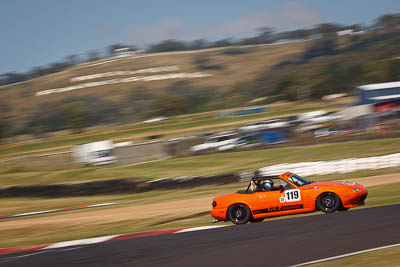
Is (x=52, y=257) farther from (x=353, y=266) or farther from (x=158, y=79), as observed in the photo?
(x=158, y=79)

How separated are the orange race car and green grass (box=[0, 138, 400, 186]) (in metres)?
11.5

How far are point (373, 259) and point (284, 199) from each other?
431 centimetres

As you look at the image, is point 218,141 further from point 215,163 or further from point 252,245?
point 252,245

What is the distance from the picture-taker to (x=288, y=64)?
106m

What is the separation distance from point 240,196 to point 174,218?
10.6 ft

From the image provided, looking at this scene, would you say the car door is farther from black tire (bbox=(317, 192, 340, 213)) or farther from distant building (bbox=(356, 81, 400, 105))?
distant building (bbox=(356, 81, 400, 105))

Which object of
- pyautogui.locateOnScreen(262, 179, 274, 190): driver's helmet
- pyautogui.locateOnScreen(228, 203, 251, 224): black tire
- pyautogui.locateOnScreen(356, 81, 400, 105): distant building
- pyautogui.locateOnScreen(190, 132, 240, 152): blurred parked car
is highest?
pyautogui.locateOnScreen(356, 81, 400, 105): distant building

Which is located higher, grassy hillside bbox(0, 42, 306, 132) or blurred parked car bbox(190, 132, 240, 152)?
grassy hillside bbox(0, 42, 306, 132)

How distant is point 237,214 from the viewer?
11.1 m

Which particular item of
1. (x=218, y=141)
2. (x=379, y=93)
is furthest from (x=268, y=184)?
(x=379, y=93)

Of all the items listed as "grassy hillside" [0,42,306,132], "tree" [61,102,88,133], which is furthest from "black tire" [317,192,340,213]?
"grassy hillside" [0,42,306,132]

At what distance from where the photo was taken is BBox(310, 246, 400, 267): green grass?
623 centimetres

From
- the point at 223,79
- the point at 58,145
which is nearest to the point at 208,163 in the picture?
the point at 58,145

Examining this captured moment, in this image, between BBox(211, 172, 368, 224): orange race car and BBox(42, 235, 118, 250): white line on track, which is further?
BBox(42, 235, 118, 250): white line on track
